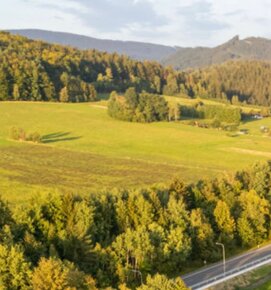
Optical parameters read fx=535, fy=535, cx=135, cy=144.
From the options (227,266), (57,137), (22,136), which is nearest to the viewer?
(227,266)

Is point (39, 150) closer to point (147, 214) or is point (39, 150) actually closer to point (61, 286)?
point (147, 214)

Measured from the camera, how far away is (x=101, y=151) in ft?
392

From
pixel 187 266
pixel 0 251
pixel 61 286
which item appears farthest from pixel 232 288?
pixel 0 251

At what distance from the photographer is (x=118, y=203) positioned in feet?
216

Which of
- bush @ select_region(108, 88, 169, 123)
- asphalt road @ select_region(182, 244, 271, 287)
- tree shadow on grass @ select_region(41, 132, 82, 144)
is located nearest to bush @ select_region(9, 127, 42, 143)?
tree shadow on grass @ select_region(41, 132, 82, 144)

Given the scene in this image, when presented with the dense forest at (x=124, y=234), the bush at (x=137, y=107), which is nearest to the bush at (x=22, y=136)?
the bush at (x=137, y=107)

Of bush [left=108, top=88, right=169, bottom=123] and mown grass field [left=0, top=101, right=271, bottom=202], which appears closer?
mown grass field [left=0, top=101, right=271, bottom=202]

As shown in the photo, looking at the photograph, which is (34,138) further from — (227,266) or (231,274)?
(231,274)

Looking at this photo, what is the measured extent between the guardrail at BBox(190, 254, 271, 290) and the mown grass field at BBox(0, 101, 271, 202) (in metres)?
23.9

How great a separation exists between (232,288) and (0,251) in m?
25.0

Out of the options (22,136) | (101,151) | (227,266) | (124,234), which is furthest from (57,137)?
(227,266)

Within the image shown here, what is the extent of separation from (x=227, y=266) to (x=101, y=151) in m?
59.4

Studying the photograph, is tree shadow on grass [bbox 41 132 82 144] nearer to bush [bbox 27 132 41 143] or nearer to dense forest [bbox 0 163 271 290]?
bush [bbox 27 132 41 143]

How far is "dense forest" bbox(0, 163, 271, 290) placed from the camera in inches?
1961
